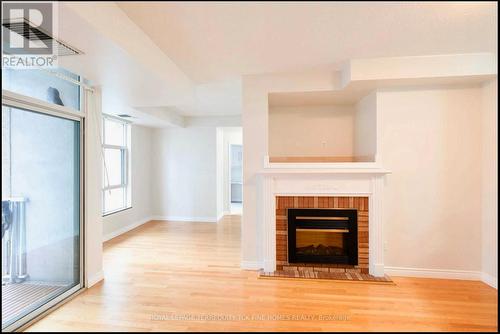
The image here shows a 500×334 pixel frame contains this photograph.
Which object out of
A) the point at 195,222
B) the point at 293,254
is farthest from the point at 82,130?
the point at 195,222

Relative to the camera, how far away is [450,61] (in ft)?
9.04

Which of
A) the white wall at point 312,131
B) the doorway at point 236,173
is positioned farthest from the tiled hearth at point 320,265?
the doorway at point 236,173

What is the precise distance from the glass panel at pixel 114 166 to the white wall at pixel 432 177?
487 cm

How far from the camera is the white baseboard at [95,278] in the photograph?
9.30 ft

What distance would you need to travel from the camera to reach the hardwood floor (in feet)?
6.97

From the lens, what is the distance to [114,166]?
17.6 feet

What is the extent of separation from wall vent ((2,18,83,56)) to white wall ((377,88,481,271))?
3.19 m

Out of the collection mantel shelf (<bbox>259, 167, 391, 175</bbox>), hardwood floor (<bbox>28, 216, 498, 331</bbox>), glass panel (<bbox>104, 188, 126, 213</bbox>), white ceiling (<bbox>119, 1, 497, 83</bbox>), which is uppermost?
white ceiling (<bbox>119, 1, 497, 83</bbox>)

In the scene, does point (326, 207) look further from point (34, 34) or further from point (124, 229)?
point (124, 229)

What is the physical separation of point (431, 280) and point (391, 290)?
0.68m

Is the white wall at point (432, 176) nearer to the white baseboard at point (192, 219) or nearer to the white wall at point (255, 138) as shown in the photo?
the white wall at point (255, 138)

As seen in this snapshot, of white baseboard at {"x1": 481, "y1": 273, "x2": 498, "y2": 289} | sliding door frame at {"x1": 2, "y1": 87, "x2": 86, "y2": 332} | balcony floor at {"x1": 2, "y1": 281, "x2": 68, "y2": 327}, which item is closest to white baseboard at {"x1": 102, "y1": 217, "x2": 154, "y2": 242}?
sliding door frame at {"x1": 2, "y1": 87, "x2": 86, "y2": 332}

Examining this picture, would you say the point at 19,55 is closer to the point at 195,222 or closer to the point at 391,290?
the point at 391,290

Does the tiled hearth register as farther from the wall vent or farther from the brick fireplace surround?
the wall vent
